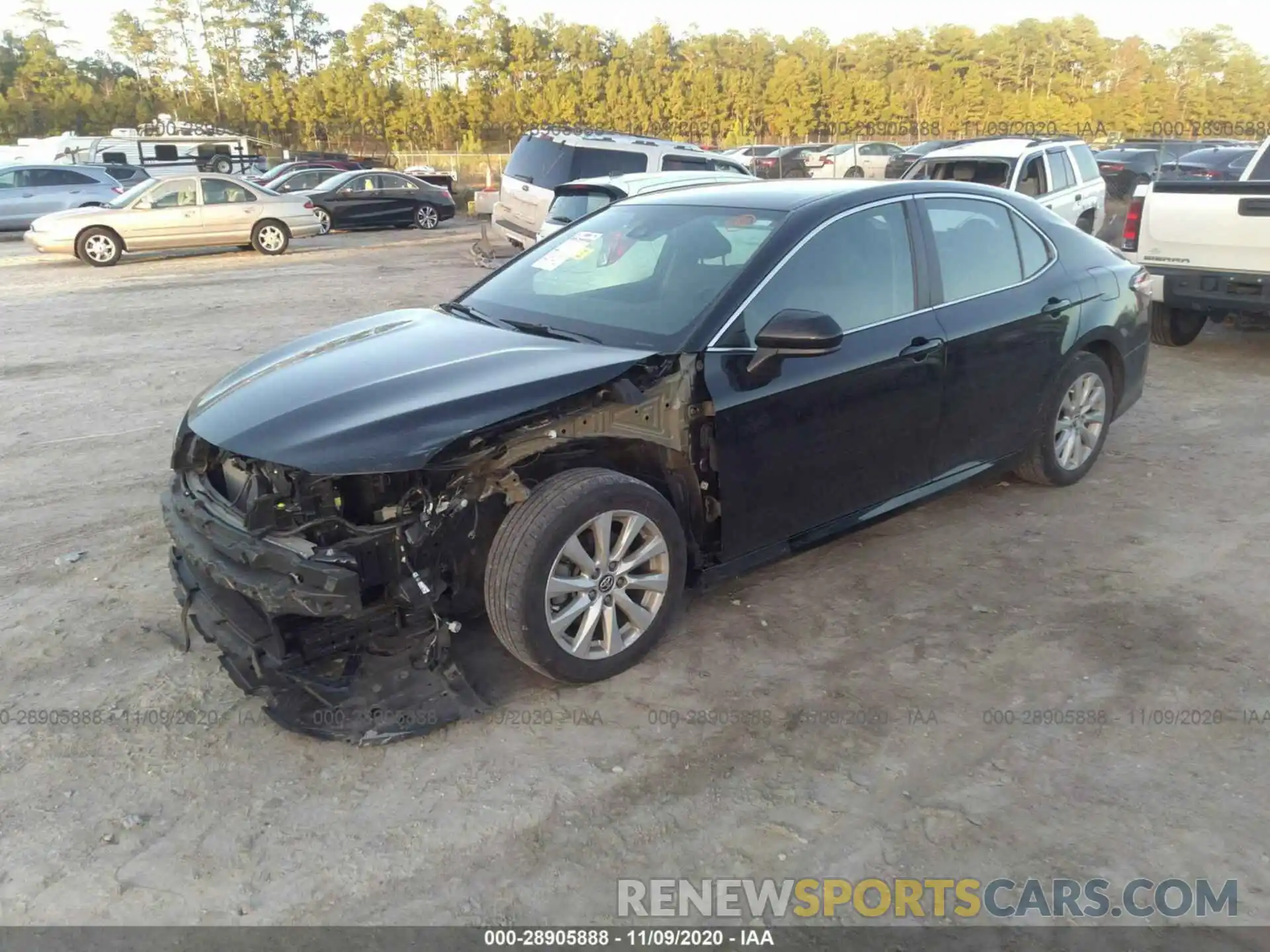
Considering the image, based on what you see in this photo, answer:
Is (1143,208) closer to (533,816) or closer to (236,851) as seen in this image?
(533,816)

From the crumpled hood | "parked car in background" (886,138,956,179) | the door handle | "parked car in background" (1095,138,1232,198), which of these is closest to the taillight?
the door handle

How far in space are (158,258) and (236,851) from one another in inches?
671

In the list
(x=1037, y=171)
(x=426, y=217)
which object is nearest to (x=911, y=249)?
(x=1037, y=171)

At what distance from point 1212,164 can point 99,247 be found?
22.6 metres

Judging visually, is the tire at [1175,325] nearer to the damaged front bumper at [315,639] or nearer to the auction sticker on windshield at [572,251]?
the auction sticker on windshield at [572,251]

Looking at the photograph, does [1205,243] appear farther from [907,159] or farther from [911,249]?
[907,159]

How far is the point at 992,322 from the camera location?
463 cm

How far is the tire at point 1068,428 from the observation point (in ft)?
16.8

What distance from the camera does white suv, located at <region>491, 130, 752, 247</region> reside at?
13.6 metres

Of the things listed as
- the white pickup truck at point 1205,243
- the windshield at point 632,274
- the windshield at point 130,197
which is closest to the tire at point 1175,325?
the white pickup truck at point 1205,243

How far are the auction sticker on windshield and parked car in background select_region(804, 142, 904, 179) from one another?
25036 mm

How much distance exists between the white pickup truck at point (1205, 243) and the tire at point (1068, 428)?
109 inches

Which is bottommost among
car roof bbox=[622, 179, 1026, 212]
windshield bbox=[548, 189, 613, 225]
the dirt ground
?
the dirt ground

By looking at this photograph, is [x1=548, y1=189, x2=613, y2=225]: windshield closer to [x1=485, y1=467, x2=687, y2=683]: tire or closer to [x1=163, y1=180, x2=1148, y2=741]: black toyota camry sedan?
→ [x1=163, y1=180, x2=1148, y2=741]: black toyota camry sedan
